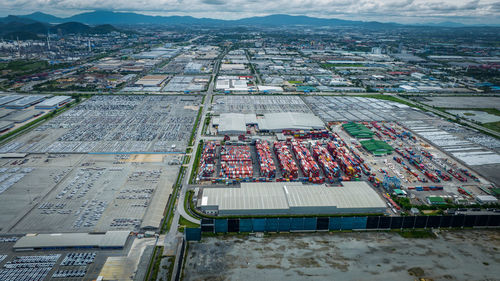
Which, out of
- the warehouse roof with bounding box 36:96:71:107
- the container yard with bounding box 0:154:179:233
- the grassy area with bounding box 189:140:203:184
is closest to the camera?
the container yard with bounding box 0:154:179:233

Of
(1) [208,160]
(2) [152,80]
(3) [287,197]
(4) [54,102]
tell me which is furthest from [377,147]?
(2) [152,80]

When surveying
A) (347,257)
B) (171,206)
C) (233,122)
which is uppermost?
(233,122)

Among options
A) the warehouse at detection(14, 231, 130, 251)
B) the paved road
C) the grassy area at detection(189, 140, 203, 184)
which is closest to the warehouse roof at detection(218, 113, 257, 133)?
the paved road

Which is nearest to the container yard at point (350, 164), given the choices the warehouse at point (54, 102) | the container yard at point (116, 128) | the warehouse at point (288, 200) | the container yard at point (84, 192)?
the warehouse at point (288, 200)

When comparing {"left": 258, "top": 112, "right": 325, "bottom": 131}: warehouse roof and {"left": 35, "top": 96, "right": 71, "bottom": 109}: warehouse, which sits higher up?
{"left": 258, "top": 112, "right": 325, "bottom": 131}: warehouse roof

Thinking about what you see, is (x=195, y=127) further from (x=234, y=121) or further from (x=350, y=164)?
(x=350, y=164)

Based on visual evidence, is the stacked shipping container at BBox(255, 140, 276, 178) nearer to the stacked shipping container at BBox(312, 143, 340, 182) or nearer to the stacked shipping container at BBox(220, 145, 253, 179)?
the stacked shipping container at BBox(220, 145, 253, 179)

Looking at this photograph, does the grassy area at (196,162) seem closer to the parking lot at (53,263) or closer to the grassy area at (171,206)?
the grassy area at (171,206)
